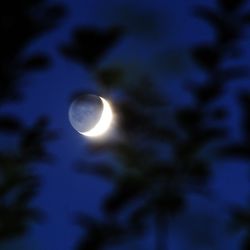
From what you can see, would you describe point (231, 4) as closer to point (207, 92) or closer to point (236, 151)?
point (207, 92)

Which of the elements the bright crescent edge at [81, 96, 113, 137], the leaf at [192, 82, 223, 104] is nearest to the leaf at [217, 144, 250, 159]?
the leaf at [192, 82, 223, 104]

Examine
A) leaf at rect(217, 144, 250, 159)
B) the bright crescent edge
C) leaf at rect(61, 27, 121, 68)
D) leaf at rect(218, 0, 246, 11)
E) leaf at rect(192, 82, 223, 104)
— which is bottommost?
leaf at rect(217, 144, 250, 159)

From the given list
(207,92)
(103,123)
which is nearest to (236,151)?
(207,92)

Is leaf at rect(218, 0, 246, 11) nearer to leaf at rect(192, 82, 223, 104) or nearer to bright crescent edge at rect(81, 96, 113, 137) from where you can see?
leaf at rect(192, 82, 223, 104)

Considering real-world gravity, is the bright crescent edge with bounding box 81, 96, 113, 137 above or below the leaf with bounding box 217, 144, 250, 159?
above

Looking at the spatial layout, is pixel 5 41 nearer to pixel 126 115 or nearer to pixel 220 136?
pixel 126 115

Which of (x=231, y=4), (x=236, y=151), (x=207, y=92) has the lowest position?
(x=236, y=151)

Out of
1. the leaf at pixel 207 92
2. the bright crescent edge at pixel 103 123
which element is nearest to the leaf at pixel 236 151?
the leaf at pixel 207 92

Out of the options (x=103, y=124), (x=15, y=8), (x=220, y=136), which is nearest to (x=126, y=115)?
(x=103, y=124)

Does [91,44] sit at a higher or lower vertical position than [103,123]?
higher

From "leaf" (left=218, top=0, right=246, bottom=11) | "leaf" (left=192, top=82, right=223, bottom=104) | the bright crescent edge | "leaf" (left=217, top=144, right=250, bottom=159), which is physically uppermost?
Result: "leaf" (left=218, top=0, right=246, bottom=11)

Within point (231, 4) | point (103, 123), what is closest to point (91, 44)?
point (103, 123)

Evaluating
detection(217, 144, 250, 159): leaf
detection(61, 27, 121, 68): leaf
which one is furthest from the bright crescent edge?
detection(217, 144, 250, 159): leaf

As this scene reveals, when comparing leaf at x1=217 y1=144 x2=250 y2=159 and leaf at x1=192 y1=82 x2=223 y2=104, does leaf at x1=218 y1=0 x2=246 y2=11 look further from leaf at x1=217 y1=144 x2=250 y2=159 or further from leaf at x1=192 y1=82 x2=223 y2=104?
leaf at x1=217 y1=144 x2=250 y2=159
